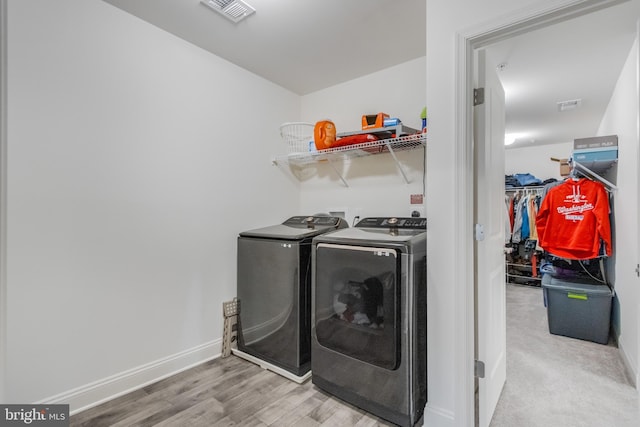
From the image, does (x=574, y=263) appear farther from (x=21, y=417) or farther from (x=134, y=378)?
(x=21, y=417)

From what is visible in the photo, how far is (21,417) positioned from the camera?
1426mm

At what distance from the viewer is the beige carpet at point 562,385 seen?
1.73m

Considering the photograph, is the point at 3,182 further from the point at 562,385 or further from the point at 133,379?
the point at 562,385

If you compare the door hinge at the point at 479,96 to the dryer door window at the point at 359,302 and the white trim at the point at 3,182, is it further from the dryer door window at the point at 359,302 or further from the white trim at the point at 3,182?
the white trim at the point at 3,182

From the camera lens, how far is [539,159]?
5156 mm

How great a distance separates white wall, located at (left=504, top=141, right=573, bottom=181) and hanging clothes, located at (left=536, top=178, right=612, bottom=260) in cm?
231

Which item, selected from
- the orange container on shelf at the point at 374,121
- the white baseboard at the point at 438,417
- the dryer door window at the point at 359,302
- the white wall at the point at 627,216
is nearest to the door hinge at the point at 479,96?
the orange container on shelf at the point at 374,121

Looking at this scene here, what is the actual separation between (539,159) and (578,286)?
3092 mm

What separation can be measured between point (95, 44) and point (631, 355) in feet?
13.6

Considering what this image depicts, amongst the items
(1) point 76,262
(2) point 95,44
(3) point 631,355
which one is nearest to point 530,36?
(3) point 631,355

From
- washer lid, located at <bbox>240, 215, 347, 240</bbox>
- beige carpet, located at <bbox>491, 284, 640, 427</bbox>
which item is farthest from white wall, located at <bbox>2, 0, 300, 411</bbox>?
beige carpet, located at <bbox>491, 284, 640, 427</bbox>

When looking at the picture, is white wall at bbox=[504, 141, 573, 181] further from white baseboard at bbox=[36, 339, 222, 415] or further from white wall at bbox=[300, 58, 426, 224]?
white baseboard at bbox=[36, 339, 222, 415]

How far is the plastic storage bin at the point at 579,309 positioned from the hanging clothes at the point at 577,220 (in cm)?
31

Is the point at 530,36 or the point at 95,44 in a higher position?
the point at 530,36
